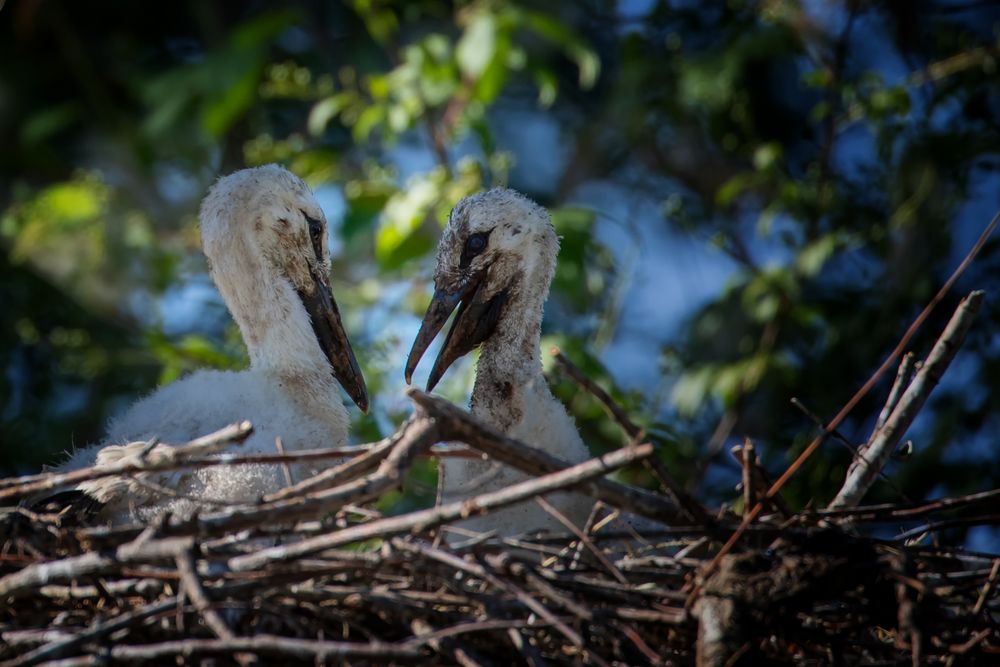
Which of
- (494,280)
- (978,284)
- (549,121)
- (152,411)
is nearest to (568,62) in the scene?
(549,121)

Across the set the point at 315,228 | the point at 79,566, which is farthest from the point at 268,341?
the point at 79,566

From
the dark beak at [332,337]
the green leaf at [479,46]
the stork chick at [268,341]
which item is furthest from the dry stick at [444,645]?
the green leaf at [479,46]

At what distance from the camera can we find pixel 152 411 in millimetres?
4203

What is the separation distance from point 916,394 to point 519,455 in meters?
1.07

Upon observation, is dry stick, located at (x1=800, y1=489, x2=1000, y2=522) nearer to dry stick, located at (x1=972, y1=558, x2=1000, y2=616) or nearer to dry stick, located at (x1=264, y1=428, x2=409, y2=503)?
dry stick, located at (x1=972, y1=558, x2=1000, y2=616)

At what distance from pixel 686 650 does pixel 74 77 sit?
686cm

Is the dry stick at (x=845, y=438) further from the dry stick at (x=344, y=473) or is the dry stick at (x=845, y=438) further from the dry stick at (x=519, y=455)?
the dry stick at (x=344, y=473)

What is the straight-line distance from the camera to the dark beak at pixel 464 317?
4602 millimetres

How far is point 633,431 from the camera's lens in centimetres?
313

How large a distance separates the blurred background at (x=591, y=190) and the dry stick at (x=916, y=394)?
5.74 feet

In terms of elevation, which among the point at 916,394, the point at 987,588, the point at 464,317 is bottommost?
the point at 987,588

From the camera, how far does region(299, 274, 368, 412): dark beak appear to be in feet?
15.5

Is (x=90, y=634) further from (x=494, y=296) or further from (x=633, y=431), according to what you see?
(x=494, y=296)

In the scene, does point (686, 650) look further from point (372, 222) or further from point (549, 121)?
point (549, 121)
